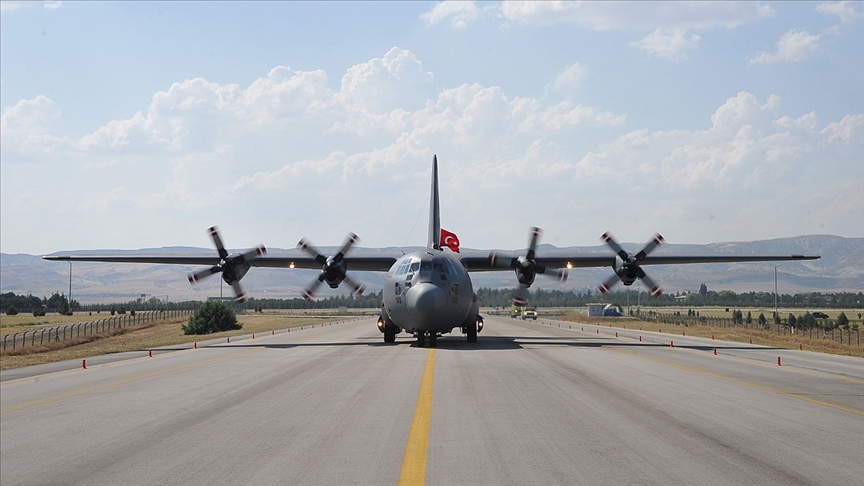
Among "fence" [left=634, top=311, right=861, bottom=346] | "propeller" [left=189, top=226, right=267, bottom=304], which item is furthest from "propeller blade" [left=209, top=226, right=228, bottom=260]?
"fence" [left=634, top=311, right=861, bottom=346]

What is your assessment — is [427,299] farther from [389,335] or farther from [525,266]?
[525,266]

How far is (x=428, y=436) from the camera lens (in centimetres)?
1085

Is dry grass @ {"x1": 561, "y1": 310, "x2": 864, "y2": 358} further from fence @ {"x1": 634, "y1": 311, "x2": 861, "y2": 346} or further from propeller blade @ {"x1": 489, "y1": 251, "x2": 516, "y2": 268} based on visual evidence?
propeller blade @ {"x1": 489, "y1": 251, "x2": 516, "y2": 268}

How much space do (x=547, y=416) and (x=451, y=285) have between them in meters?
17.9

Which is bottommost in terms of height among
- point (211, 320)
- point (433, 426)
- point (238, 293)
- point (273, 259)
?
point (433, 426)

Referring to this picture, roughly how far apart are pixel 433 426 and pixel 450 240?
38846 millimetres

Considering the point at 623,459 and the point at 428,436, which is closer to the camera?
the point at 623,459

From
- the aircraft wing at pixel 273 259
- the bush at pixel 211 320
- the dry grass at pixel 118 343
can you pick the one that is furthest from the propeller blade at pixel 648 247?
the bush at pixel 211 320

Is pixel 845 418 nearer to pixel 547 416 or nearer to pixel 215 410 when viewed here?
pixel 547 416

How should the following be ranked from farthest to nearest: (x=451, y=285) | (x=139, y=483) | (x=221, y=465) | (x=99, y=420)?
(x=451, y=285), (x=99, y=420), (x=221, y=465), (x=139, y=483)

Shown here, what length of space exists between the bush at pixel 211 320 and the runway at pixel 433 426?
43209 mm

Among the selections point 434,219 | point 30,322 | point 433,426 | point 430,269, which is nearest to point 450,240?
point 434,219

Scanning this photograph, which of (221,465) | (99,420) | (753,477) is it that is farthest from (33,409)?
(753,477)

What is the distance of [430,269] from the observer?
99.3 ft
